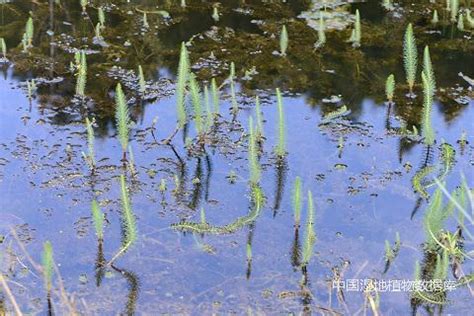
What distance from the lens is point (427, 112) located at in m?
4.19

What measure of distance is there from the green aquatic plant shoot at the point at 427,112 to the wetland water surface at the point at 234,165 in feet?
0.05

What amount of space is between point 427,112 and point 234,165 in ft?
3.27

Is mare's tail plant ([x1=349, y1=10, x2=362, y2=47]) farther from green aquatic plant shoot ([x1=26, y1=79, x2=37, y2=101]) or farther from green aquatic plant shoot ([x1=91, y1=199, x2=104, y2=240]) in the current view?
green aquatic plant shoot ([x1=91, y1=199, x2=104, y2=240])

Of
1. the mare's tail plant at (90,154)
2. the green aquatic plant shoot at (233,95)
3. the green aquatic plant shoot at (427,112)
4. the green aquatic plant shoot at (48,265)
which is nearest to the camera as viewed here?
the green aquatic plant shoot at (48,265)

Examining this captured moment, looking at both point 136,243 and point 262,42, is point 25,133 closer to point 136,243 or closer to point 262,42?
point 136,243

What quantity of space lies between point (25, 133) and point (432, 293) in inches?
88.5

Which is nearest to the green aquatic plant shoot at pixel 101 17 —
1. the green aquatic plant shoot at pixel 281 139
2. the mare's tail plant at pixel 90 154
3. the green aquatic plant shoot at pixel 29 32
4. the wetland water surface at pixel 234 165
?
the wetland water surface at pixel 234 165

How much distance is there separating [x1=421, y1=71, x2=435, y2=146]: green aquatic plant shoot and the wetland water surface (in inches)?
0.6

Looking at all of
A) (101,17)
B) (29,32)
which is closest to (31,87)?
(29,32)

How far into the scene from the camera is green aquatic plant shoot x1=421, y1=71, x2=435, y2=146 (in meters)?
4.14

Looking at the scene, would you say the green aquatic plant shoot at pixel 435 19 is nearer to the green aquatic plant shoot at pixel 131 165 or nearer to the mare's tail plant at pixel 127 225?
the green aquatic plant shoot at pixel 131 165

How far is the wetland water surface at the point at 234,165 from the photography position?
131 inches

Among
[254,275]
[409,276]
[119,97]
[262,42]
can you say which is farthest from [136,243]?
[262,42]

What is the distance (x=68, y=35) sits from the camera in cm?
546
